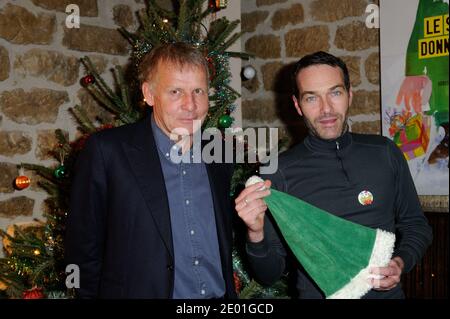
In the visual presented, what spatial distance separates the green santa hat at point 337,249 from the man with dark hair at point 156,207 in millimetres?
255

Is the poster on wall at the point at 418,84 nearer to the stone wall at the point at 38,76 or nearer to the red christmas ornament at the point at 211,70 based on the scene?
the red christmas ornament at the point at 211,70

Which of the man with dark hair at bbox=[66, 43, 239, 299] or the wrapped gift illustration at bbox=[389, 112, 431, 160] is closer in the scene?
the man with dark hair at bbox=[66, 43, 239, 299]

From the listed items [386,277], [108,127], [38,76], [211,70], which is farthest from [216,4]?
[386,277]

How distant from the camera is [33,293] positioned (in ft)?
8.43

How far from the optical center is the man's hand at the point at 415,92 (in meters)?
2.93

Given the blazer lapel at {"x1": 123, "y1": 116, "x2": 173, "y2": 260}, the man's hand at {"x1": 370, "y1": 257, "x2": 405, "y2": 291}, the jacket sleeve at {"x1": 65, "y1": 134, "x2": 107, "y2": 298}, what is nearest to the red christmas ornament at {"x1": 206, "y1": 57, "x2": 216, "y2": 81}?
the blazer lapel at {"x1": 123, "y1": 116, "x2": 173, "y2": 260}

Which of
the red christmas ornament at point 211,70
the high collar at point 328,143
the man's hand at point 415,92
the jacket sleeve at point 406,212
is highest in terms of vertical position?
the red christmas ornament at point 211,70

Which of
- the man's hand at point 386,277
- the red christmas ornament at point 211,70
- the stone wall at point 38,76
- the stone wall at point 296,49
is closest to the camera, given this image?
the man's hand at point 386,277

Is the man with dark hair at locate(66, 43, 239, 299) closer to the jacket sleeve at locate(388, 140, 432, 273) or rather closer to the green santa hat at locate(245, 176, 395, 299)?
the green santa hat at locate(245, 176, 395, 299)

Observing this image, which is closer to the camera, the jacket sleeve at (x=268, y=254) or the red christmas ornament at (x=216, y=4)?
the jacket sleeve at (x=268, y=254)

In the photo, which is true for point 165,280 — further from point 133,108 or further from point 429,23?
point 429,23

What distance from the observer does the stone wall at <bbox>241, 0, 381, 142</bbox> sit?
329 centimetres

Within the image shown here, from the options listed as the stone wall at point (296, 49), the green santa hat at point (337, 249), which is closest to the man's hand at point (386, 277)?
the green santa hat at point (337, 249)

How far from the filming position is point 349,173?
182 cm
